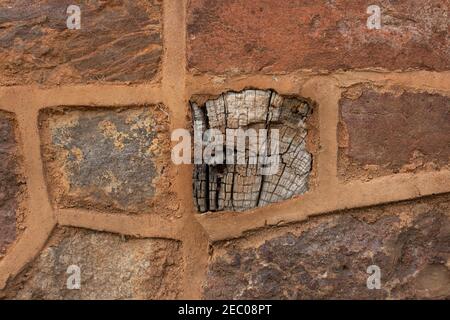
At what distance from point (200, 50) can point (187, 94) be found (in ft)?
0.26

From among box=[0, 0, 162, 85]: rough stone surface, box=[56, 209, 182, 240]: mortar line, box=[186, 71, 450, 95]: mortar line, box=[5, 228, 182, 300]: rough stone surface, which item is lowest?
box=[5, 228, 182, 300]: rough stone surface

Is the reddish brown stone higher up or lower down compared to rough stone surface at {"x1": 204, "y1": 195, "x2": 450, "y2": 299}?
higher up

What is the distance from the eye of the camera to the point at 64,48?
1041 mm

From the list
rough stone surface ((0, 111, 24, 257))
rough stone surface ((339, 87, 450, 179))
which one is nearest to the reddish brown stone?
rough stone surface ((0, 111, 24, 257))

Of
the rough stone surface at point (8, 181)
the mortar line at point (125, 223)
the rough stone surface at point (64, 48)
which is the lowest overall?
the mortar line at point (125, 223)

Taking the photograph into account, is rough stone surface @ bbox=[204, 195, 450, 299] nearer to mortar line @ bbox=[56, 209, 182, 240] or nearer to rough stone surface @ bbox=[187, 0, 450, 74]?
mortar line @ bbox=[56, 209, 182, 240]

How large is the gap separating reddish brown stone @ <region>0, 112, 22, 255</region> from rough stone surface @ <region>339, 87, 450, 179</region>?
0.58m

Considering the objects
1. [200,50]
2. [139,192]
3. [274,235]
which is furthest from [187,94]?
[274,235]

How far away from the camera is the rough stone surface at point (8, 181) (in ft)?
3.45

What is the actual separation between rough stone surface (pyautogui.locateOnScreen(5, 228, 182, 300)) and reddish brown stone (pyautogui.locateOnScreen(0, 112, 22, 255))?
0.07 meters

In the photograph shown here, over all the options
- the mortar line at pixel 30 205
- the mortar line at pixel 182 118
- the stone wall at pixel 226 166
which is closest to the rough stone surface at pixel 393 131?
the stone wall at pixel 226 166

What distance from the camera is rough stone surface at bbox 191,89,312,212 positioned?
3.33 feet

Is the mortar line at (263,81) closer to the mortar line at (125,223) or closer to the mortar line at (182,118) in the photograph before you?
the mortar line at (182,118)

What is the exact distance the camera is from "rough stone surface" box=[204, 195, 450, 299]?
1065 mm
